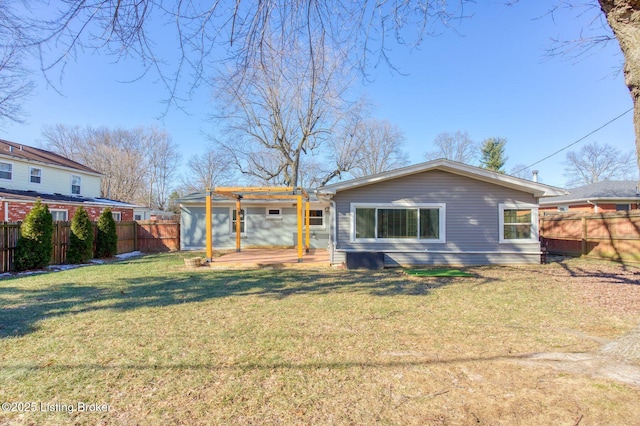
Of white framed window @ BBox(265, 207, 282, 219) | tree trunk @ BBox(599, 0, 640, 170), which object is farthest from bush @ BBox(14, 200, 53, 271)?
tree trunk @ BBox(599, 0, 640, 170)

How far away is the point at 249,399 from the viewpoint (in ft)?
8.79

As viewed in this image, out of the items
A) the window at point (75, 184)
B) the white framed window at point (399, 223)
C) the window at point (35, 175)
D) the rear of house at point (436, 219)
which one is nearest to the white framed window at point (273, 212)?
the rear of house at point (436, 219)

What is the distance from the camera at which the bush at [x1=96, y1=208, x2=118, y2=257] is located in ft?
43.1

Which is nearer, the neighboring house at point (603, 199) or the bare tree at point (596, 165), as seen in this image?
the neighboring house at point (603, 199)

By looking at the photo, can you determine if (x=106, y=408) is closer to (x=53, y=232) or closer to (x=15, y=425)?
(x=15, y=425)

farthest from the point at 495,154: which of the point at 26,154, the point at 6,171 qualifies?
the point at 6,171

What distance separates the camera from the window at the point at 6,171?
639 inches

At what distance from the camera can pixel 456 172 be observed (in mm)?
10344

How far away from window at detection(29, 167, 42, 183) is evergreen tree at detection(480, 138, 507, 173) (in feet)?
109

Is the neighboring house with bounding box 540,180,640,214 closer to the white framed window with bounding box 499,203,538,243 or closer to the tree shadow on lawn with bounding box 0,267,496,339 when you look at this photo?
the white framed window with bounding box 499,203,538,243

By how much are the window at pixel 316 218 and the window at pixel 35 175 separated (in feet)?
50.5

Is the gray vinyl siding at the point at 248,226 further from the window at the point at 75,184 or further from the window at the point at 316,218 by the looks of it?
the window at the point at 75,184

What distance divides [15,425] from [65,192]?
21464 mm

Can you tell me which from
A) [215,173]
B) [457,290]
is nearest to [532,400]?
[457,290]
